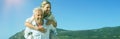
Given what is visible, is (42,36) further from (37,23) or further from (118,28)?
(118,28)

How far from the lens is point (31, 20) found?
46.8ft

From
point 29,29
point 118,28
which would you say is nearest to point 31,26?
point 29,29

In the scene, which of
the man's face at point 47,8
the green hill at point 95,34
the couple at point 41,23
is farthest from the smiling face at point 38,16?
the green hill at point 95,34

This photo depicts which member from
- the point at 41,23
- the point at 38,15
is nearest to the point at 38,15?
the point at 38,15

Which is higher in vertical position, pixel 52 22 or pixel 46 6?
pixel 46 6

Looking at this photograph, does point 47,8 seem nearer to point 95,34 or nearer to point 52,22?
point 52,22

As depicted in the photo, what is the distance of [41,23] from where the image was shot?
14.1 m

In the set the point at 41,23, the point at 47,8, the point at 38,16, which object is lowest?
the point at 41,23

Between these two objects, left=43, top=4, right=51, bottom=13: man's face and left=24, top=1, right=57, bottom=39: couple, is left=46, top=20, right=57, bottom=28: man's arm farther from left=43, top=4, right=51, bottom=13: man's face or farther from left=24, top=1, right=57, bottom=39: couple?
left=43, top=4, right=51, bottom=13: man's face

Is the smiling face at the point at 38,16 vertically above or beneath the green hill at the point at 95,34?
beneath

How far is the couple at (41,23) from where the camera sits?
14.1 m

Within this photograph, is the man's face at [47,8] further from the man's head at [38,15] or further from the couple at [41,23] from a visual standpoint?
the man's head at [38,15]

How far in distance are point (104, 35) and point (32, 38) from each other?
58705 millimetres

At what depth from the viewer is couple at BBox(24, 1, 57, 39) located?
14148mm
